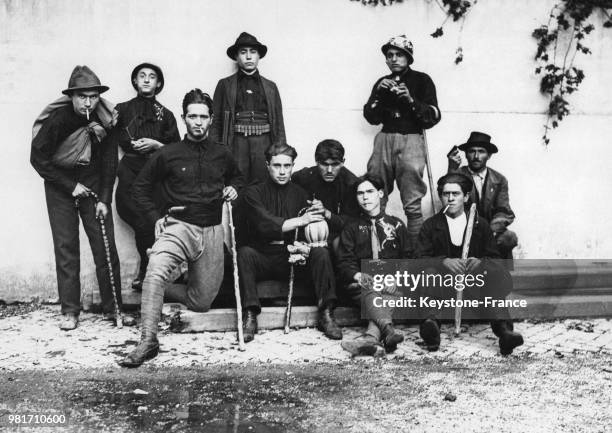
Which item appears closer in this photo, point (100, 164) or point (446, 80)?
point (100, 164)

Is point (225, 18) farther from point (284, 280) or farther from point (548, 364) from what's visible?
point (548, 364)

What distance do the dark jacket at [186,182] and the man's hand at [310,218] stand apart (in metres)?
0.71

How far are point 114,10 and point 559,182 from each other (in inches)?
211

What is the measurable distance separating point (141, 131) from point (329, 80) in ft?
7.17

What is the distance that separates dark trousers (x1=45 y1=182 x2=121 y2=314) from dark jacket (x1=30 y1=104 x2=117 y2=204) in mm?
124

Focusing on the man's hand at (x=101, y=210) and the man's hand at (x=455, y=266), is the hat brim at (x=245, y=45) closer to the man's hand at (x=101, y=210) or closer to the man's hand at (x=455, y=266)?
the man's hand at (x=101, y=210)

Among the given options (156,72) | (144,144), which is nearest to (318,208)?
(144,144)

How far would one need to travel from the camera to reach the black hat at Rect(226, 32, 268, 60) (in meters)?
6.70

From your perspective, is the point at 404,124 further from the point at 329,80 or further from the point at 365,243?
the point at 365,243

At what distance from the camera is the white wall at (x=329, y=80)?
7039 mm

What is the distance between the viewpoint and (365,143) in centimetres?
768

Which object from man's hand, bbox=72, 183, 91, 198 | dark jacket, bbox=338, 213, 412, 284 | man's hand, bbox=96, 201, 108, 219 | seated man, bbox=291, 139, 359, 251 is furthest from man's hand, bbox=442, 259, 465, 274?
man's hand, bbox=72, 183, 91, 198

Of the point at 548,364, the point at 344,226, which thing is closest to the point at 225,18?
the point at 344,226

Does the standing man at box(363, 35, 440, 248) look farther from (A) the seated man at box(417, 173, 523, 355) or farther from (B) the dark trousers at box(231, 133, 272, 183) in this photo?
(B) the dark trousers at box(231, 133, 272, 183)
